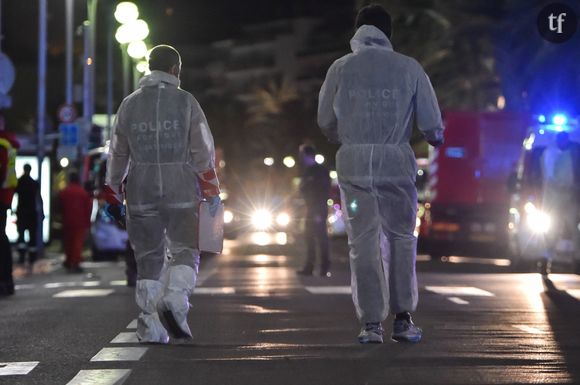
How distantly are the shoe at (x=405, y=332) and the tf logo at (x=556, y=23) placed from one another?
12.6 meters

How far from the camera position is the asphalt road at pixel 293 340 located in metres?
8.32

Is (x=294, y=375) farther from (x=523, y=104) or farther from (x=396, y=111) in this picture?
(x=523, y=104)

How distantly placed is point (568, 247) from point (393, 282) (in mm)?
12890

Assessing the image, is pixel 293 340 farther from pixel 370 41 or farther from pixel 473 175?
pixel 473 175

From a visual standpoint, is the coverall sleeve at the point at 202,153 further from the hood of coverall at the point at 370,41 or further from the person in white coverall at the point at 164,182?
the hood of coverall at the point at 370,41

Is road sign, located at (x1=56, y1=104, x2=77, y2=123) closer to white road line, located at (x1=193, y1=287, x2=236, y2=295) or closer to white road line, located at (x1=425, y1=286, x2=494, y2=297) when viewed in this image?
white road line, located at (x1=193, y1=287, x2=236, y2=295)

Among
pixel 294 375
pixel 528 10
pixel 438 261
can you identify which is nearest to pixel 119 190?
pixel 294 375

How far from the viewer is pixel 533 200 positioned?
23.1 meters

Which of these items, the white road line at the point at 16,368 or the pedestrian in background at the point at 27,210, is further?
the pedestrian in background at the point at 27,210

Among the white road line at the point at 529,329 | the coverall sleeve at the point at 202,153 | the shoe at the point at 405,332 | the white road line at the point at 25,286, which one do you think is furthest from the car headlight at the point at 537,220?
the shoe at the point at 405,332

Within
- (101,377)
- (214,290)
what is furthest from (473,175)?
(101,377)

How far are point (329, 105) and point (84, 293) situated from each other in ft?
23.8

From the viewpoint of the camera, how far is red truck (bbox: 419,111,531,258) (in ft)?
106

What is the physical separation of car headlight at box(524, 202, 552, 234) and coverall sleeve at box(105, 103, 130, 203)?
10.8 metres
